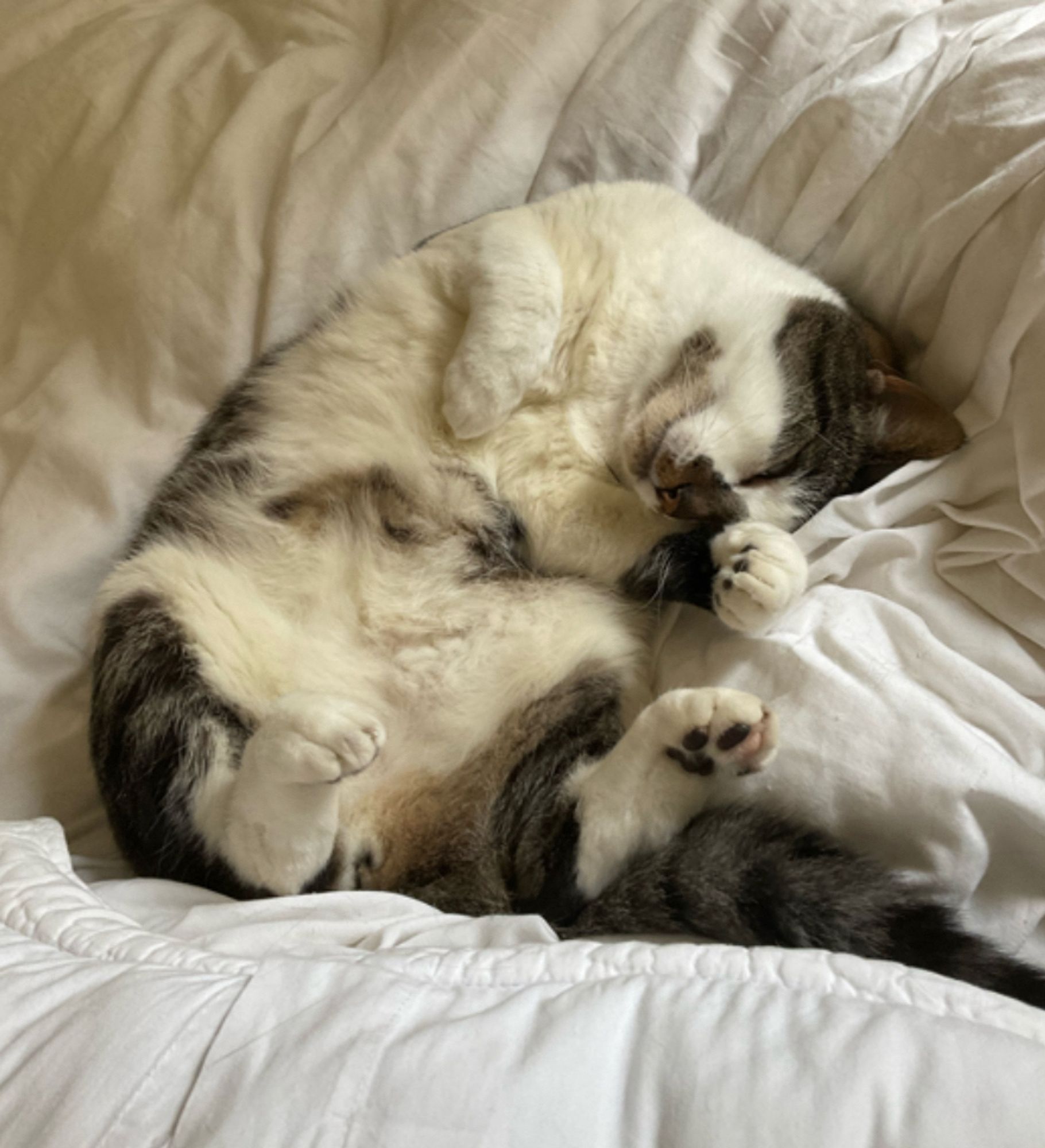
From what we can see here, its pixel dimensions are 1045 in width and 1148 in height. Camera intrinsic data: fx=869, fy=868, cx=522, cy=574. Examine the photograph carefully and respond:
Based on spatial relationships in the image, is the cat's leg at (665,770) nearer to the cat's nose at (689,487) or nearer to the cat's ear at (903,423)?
the cat's nose at (689,487)

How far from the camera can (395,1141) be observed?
656 mm

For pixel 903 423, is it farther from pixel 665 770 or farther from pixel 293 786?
pixel 293 786

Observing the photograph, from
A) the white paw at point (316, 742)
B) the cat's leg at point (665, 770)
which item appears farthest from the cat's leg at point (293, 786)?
the cat's leg at point (665, 770)

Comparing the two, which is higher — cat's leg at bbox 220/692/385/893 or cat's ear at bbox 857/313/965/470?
cat's ear at bbox 857/313/965/470

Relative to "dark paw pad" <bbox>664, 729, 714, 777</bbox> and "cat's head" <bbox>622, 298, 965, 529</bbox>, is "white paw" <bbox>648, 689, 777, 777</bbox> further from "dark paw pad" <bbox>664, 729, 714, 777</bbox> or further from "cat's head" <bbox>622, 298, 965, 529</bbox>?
"cat's head" <bbox>622, 298, 965, 529</bbox>

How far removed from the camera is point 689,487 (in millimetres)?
1280

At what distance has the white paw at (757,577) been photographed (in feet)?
3.72

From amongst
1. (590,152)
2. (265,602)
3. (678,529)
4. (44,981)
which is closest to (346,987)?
(44,981)

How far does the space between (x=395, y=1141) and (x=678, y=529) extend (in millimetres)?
922

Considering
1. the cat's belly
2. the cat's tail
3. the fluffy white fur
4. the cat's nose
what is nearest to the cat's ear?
the fluffy white fur

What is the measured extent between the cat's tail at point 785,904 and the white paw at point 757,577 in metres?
0.25

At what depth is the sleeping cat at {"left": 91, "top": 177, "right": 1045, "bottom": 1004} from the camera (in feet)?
3.55

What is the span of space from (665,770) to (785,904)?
21 cm

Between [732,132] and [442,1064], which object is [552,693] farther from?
[732,132]
